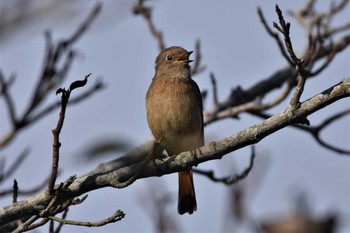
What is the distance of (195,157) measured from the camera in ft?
15.4

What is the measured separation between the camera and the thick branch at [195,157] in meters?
4.28

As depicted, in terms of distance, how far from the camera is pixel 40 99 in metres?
5.11

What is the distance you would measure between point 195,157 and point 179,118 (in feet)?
7.30

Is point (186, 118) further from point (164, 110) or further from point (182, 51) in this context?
point (182, 51)

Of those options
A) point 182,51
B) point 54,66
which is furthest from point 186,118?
point 54,66

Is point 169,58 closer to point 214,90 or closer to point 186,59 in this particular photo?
point 186,59

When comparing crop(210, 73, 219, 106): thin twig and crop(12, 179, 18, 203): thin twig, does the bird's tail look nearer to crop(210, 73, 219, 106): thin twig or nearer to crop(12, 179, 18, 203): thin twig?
crop(210, 73, 219, 106): thin twig

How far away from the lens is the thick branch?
14.0 ft

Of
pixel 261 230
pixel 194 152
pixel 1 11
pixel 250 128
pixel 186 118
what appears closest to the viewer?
pixel 250 128

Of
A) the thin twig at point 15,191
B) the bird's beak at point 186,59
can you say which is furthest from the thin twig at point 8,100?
the bird's beak at point 186,59

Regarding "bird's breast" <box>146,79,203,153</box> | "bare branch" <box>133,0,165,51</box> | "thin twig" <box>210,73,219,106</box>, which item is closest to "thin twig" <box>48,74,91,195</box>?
"bird's breast" <box>146,79,203,153</box>

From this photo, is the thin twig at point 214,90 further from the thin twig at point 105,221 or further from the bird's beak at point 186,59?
the thin twig at point 105,221

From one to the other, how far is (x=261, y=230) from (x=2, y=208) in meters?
1.83

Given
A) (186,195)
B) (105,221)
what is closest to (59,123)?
(105,221)
